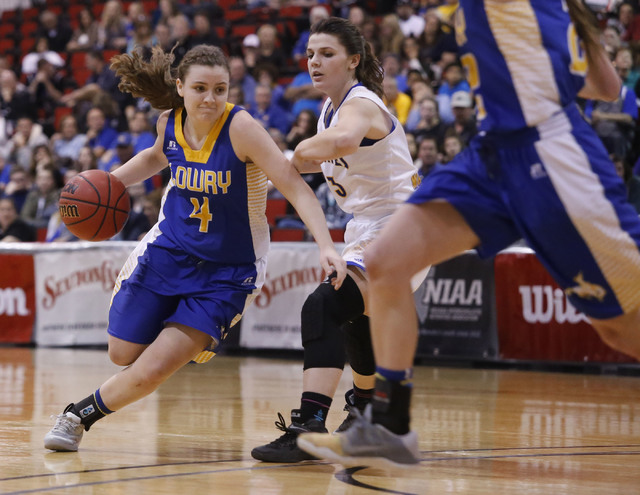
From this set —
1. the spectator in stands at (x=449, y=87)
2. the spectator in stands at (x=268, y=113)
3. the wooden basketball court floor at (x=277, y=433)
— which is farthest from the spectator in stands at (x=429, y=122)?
the wooden basketball court floor at (x=277, y=433)

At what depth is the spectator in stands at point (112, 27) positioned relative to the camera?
1630 centimetres

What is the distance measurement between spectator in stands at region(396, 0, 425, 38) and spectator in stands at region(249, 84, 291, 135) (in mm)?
2253

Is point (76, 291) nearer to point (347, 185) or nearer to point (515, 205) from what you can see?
point (347, 185)

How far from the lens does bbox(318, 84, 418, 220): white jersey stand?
4531 mm

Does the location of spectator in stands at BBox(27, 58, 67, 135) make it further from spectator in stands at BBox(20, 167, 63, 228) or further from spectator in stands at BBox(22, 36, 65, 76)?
spectator in stands at BBox(20, 167, 63, 228)

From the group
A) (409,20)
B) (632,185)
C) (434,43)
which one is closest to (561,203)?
(632,185)

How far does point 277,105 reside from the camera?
12.4 meters

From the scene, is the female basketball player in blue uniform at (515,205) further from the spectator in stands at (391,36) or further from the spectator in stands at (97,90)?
the spectator in stands at (97,90)

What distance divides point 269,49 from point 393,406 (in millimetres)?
10931

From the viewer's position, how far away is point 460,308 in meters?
8.68

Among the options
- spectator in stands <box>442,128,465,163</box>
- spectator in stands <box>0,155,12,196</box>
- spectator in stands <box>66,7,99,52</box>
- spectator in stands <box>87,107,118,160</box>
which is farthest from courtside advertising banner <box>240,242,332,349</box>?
spectator in stands <box>66,7,99,52</box>

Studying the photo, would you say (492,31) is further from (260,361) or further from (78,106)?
(78,106)

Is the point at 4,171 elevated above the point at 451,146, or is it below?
above

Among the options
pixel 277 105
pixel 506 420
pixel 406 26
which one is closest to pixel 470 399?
pixel 506 420
